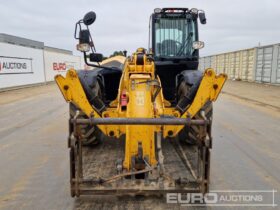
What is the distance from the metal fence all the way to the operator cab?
1362 centimetres

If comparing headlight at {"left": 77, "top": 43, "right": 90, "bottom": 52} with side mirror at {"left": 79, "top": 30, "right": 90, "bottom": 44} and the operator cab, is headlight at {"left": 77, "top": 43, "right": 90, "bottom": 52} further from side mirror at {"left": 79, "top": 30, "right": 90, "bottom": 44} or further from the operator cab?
the operator cab

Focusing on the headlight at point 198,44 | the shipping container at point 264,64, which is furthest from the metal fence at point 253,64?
the headlight at point 198,44

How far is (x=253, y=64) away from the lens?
807 inches

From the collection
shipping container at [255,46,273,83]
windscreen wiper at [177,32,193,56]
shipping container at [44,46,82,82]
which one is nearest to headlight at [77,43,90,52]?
windscreen wiper at [177,32,193,56]

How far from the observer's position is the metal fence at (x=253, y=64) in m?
17.8

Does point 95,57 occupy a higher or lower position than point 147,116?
higher

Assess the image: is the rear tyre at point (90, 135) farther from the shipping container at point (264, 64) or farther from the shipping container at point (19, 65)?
the shipping container at point (264, 64)

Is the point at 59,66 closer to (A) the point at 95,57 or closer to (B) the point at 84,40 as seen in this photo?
(A) the point at 95,57

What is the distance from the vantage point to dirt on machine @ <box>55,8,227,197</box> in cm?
290

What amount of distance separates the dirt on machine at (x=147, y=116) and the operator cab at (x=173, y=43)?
0.02m

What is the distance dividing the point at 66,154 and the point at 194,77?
8.02 feet

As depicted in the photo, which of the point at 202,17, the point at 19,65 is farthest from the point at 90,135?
the point at 19,65

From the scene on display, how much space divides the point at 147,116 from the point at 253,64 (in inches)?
761

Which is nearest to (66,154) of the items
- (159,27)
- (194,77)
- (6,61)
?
(194,77)
